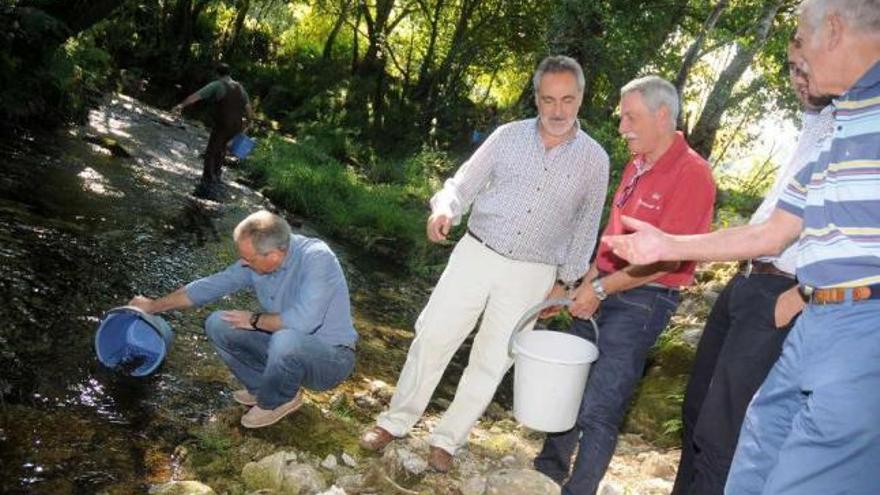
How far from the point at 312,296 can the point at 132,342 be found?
124 cm

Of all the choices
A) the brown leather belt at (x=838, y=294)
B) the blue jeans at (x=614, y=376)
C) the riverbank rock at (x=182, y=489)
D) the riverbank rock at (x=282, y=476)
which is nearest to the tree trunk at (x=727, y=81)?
the blue jeans at (x=614, y=376)

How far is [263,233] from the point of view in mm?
3506

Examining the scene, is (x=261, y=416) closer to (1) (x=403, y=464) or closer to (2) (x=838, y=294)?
(1) (x=403, y=464)

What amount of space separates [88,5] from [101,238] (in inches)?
201

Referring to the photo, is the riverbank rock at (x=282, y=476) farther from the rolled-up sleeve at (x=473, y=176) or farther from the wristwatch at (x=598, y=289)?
the wristwatch at (x=598, y=289)

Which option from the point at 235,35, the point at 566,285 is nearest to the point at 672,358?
the point at 566,285

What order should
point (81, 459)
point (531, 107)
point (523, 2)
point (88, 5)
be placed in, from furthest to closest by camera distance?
point (523, 2) → point (531, 107) → point (88, 5) → point (81, 459)

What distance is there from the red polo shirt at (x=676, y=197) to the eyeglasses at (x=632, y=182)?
2 centimetres

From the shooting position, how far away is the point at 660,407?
507 cm

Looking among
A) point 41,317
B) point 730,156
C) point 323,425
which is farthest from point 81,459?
point 730,156

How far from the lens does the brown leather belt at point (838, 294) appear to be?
1.84 meters

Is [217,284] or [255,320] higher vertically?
[217,284]

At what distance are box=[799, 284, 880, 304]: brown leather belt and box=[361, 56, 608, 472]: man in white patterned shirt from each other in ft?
5.23

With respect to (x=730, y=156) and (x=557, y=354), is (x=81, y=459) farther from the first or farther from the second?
(x=730, y=156)
